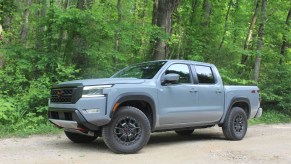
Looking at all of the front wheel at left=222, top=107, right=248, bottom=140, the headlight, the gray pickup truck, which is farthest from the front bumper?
the front wheel at left=222, top=107, right=248, bottom=140

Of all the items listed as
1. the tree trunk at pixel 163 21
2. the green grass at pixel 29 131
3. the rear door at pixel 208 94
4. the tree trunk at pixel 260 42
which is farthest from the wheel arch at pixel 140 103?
the tree trunk at pixel 260 42

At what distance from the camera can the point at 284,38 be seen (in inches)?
783

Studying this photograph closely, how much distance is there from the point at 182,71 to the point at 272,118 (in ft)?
26.1

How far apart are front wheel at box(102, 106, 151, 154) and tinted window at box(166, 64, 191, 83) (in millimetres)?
1548

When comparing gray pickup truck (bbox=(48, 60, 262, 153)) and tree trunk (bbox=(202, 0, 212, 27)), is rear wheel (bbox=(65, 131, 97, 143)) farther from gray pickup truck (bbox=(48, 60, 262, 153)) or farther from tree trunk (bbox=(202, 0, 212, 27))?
tree trunk (bbox=(202, 0, 212, 27))

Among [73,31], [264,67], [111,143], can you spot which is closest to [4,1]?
[73,31]

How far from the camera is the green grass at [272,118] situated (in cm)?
1469

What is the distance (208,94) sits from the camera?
9.16 m

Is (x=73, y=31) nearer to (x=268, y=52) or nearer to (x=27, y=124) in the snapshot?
(x=27, y=124)

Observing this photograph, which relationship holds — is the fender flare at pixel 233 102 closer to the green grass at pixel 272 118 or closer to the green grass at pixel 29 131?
the green grass at pixel 272 118

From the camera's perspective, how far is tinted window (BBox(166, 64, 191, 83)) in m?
8.62

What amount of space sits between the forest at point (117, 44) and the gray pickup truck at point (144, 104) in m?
2.98

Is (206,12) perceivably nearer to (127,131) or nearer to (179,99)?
(179,99)

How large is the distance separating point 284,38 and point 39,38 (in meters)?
13.1
